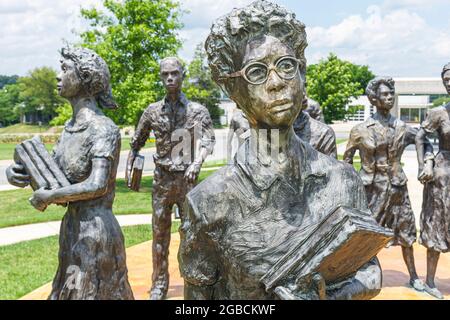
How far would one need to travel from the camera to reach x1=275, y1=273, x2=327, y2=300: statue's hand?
1.65m

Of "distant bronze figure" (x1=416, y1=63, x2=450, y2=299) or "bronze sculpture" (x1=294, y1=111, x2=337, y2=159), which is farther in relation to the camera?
"distant bronze figure" (x1=416, y1=63, x2=450, y2=299)

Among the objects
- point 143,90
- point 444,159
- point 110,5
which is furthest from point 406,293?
point 110,5

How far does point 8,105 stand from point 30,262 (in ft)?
240

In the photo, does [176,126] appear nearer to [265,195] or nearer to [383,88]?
[383,88]

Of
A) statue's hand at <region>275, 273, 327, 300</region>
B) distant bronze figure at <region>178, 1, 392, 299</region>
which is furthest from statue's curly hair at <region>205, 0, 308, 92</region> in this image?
statue's hand at <region>275, 273, 327, 300</region>

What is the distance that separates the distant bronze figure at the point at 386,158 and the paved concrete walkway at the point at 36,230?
549cm

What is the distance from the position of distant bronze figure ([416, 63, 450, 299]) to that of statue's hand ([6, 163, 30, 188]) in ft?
13.8

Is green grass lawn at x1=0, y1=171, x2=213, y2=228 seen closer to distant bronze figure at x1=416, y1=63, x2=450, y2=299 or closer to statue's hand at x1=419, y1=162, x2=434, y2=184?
distant bronze figure at x1=416, y1=63, x2=450, y2=299

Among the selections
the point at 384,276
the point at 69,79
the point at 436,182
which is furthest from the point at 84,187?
the point at 384,276

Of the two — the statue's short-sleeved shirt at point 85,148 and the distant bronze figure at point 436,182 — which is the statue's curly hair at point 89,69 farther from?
the distant bronze figure at point 436,182

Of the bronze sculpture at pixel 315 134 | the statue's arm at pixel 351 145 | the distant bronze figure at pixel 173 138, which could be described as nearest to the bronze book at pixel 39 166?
the distant bronze figure at pixel 173 138

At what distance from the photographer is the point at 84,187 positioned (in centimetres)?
352

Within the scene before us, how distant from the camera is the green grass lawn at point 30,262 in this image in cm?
666
